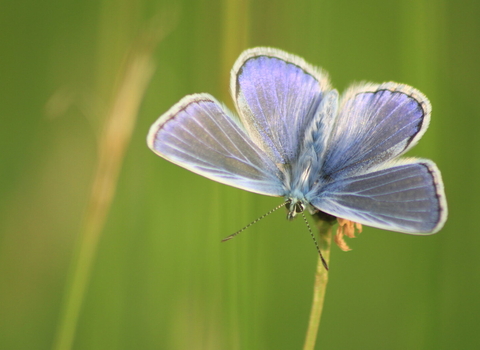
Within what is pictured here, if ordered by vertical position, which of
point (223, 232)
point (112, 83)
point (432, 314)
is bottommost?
point (432, 314)

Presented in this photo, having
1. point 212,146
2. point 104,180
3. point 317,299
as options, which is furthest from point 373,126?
point 104,180

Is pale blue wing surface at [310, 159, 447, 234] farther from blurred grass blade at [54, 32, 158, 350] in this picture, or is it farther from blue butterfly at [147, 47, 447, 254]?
blurred grass blade at [54, 32, 158, 350]

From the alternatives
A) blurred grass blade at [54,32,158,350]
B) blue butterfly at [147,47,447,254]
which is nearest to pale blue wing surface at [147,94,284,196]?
blue butterfly at [147,47,447,254]

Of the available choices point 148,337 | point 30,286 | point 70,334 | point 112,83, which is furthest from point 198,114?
point 30,286

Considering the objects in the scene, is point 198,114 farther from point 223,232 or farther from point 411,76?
point 411,76

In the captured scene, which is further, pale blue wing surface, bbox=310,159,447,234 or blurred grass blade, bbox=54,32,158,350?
blurred grass blade, bbox=54,32,158,350

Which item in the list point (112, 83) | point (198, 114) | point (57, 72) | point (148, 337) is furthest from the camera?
point (57, 72)
